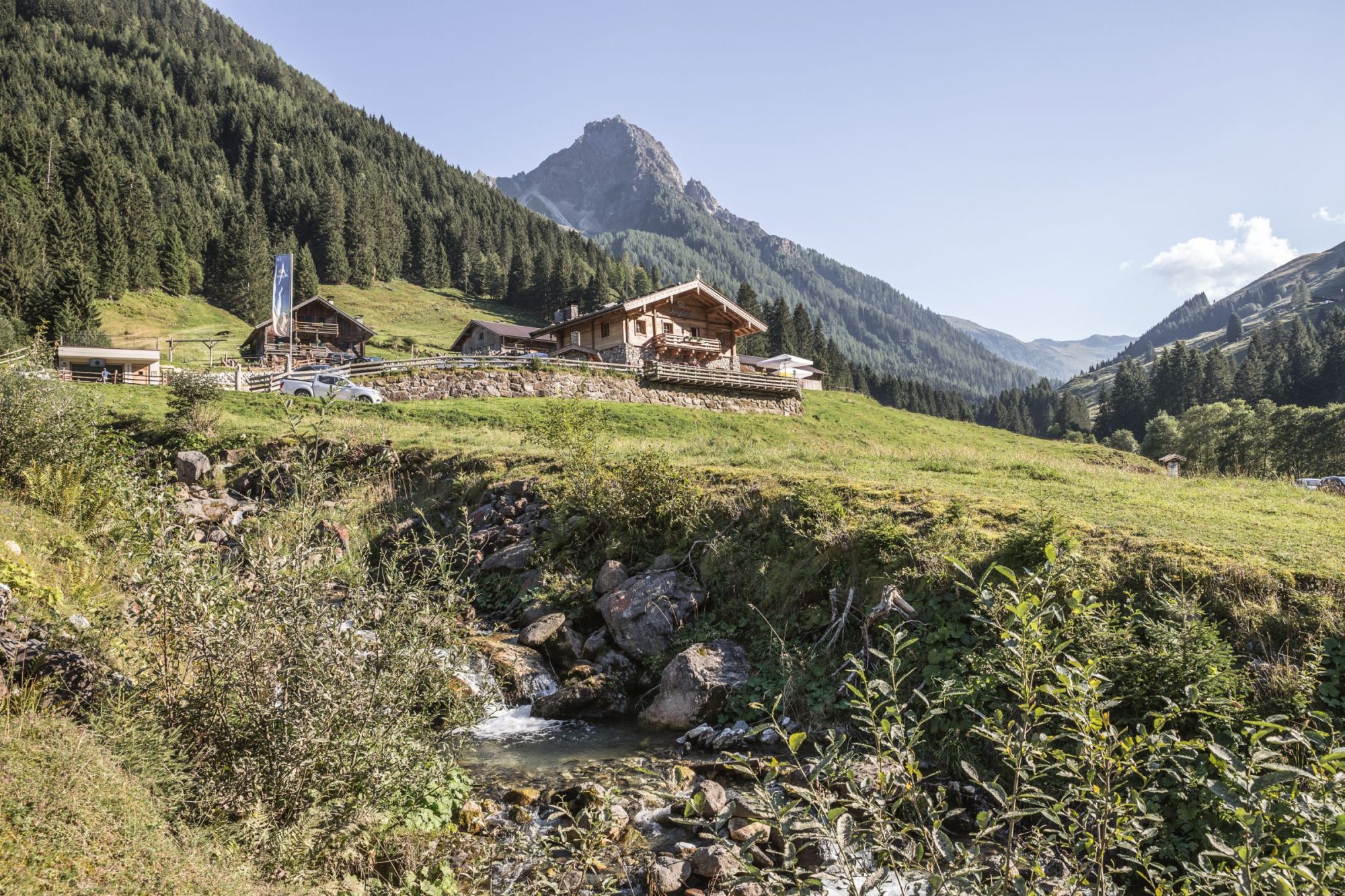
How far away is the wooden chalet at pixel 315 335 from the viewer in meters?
65.7

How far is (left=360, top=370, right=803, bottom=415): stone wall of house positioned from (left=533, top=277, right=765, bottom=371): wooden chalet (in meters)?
3.48

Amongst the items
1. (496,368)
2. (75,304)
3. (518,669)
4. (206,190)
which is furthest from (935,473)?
(206,190)

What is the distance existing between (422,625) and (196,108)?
6652 inches

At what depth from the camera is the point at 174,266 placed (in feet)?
272

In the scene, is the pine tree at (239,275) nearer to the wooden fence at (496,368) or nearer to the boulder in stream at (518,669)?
the wooden fence at (496,368)

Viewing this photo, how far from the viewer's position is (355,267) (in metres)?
107

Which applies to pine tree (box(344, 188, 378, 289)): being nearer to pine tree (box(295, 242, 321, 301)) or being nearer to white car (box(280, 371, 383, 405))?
pine tree (box(295, 242, 321, 301))

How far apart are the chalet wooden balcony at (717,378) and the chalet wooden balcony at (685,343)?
1410 mm

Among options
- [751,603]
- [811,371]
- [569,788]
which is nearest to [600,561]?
[751,603]

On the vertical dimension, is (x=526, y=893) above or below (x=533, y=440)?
below

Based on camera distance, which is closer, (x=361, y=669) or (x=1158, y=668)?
(x=361, y=669)

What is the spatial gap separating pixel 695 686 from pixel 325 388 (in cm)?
3234

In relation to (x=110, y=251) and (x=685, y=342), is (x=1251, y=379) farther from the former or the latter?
(x=110, y=251)

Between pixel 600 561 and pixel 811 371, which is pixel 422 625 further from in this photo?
pixel 811 371
